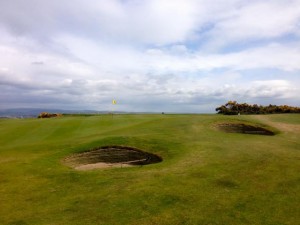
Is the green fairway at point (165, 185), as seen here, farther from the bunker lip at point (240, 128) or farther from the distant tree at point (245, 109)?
the distant tree at point (245, 109)

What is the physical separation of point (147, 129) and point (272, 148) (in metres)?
12.4

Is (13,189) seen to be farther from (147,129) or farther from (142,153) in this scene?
(147,129)

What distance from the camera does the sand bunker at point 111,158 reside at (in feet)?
72.1

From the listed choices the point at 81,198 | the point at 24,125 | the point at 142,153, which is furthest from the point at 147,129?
the point at 81,198

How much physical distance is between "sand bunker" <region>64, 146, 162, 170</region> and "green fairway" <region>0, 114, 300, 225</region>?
1.63 feet

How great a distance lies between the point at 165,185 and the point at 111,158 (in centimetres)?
976

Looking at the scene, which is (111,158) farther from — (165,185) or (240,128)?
(240,128)

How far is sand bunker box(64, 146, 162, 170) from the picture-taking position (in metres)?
22.0

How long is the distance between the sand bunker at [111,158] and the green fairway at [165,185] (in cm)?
50

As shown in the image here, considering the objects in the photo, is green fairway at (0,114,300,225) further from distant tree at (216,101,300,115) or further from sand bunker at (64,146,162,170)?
distant tree at (216,101,300,115)

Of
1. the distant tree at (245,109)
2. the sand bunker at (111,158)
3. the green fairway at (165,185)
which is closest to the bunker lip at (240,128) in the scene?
the green fairway at (165,185)

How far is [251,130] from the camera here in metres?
33.1

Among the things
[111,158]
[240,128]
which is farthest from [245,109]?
[111,158]

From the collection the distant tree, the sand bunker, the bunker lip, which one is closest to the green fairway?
Answer: the sand bunker
